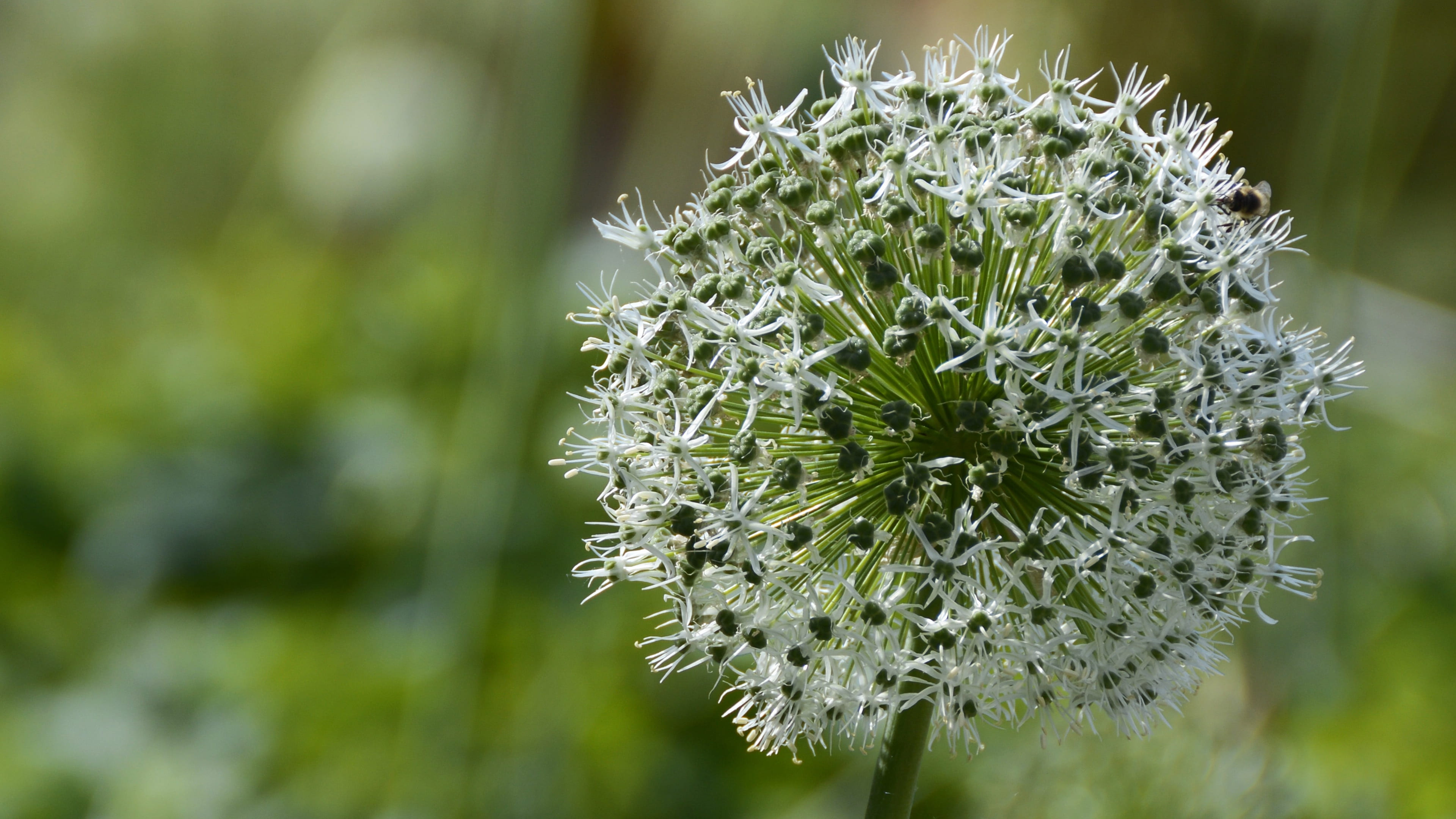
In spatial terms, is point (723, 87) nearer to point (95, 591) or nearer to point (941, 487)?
point (941, 487)

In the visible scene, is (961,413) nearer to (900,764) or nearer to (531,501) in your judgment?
(900,764)

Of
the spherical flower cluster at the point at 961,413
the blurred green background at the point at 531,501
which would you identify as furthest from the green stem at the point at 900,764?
the blurred green background at the point at 531,501

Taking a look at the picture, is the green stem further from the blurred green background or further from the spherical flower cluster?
the blurred green background

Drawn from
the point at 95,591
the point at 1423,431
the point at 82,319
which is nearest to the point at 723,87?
the point at 1423,431

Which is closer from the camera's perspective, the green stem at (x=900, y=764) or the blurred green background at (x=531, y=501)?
the green stem at (x=900, y=764)

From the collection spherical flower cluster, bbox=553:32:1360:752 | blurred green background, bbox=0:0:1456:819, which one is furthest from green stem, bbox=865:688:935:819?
blurred green background, bbox=0:0:1456:819

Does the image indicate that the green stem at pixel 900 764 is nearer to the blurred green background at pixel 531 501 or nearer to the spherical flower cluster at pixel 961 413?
the spherical flower cluster at pixel 961 413
